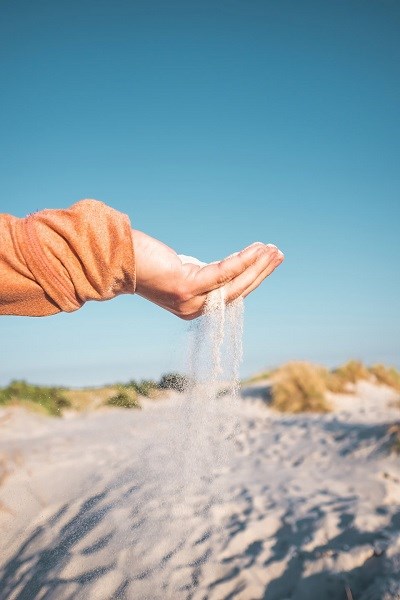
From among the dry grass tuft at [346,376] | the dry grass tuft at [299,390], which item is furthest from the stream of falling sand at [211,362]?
the dry grass tuft at [346,376]

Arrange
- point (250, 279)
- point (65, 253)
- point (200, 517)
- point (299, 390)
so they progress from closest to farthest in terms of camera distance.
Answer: point (65, 253) → point (250, 279) → point (200, 517) → point (299, 390)

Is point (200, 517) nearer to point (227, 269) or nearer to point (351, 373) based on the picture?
point (227, 269)

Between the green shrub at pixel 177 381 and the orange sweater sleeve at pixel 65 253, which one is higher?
the orange sweater sleeve at pixel 65 253

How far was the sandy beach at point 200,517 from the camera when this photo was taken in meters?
2.49

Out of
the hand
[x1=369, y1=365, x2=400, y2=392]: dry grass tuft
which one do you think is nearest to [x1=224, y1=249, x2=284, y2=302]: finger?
the hand

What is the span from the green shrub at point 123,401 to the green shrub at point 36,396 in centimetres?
99

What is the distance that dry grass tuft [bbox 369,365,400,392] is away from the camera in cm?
1161

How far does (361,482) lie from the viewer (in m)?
4.25

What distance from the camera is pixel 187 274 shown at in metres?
1.18

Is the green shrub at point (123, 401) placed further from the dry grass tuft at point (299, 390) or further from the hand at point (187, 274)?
the hand at point (187, 274)

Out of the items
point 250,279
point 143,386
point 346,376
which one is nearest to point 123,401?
point 143,386

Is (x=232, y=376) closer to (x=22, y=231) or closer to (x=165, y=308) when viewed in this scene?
(x=165, y=308)

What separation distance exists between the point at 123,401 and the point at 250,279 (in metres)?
9.06

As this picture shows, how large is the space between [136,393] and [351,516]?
792 centimetres
